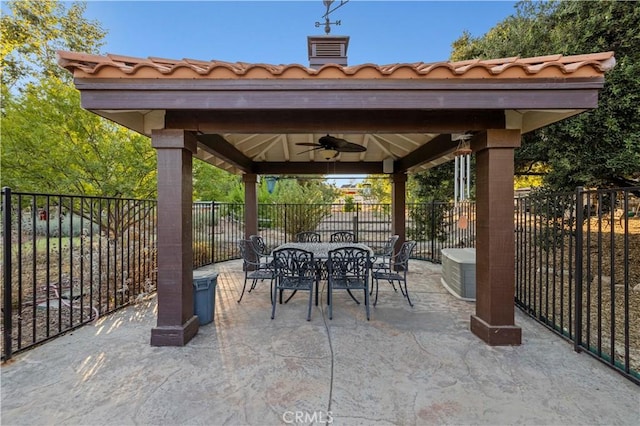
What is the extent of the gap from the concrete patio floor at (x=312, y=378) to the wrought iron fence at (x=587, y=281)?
28 centimetres

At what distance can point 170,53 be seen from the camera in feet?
35.0

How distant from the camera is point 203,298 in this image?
360 cm

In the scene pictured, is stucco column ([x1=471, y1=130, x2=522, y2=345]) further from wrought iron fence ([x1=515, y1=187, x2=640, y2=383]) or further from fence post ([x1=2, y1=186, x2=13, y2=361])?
fence post ([x1=2, y1=186, x2=13, y2=361])

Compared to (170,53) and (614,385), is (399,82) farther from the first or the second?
(170,53)

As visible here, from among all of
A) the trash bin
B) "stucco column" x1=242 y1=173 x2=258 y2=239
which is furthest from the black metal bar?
"stucco column" x1=242 y1=173 x2=258 y2=239

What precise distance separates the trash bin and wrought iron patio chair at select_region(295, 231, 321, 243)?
329cm

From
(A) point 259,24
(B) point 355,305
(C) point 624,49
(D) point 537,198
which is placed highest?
(A) point 259,24

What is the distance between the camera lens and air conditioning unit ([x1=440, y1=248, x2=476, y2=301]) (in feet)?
15.1

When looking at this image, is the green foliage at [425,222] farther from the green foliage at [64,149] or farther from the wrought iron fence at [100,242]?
the green foliage at [64,149]

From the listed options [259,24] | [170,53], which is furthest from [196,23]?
[170,53]

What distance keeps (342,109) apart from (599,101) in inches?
178

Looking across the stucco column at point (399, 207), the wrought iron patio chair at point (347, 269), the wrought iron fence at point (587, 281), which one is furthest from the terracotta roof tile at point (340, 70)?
the stucco column at point (399, 207)

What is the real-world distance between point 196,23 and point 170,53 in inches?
115

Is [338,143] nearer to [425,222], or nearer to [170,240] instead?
[170,240]
